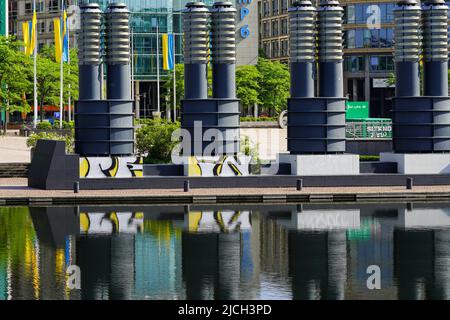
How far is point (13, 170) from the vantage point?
2340 inches

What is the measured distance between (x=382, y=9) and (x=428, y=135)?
93948 mm

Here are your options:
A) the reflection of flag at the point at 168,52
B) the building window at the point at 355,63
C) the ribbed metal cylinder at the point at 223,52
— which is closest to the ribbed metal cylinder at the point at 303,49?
the ribbed metal cylinder at the point at 223,52

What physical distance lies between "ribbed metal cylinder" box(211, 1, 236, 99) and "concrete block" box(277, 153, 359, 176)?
172 inches

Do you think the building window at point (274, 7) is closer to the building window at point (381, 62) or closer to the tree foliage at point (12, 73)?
the building window at point (381, 62)

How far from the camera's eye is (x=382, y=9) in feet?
471

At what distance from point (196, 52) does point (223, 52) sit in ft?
4.14

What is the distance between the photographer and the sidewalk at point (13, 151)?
7294 cm

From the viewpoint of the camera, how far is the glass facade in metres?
157

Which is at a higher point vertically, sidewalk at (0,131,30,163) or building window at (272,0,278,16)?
building window at (272,0,278,16)

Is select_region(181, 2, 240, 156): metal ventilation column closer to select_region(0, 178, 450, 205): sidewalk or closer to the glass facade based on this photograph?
select_region(0, 178, 450, 205): sidewalk

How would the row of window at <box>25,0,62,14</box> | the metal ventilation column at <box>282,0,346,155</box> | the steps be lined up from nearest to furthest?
the metal ventilation column at <box>282,0,346,155</box>
the steps
the row of window at <box>25,0,62,14</box>

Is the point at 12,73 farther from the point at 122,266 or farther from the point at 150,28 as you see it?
the point at 122,266

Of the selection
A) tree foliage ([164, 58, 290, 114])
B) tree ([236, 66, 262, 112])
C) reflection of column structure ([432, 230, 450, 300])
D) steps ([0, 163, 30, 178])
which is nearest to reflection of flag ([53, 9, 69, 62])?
steps ([0, 163, 30, 178])
